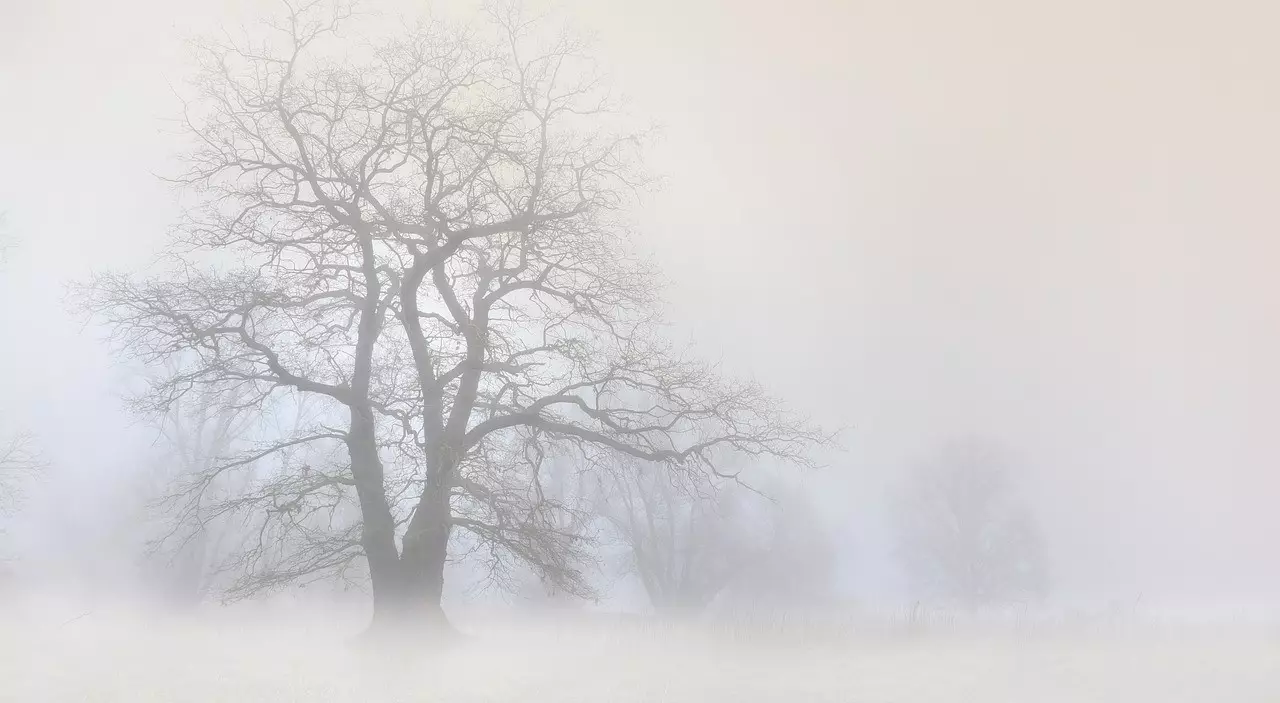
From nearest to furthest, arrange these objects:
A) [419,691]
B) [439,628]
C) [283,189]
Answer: [419,691] < [439,628] < [283,189]

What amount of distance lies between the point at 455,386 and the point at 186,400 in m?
1.94

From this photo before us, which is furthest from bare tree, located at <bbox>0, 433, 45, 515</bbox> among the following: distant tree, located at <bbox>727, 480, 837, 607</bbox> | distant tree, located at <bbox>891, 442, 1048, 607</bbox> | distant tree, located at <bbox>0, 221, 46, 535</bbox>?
distant tree, located at <bbox>891, 442, 1048, 607</bbox>

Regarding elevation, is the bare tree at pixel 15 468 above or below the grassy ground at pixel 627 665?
above

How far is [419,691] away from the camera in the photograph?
15.4ft

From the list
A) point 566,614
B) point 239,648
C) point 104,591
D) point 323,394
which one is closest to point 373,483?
point 323,394

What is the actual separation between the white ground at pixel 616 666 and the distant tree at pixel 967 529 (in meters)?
0.51

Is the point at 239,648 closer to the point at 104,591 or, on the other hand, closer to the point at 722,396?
the point at 104,591

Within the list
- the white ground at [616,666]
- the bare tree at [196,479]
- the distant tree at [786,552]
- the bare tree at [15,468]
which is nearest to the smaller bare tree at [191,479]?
the bare tree at [196,479]

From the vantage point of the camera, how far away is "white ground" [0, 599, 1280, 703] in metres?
4.59

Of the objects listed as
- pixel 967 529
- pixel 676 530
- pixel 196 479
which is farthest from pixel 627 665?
pixel 196 479

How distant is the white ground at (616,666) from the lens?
459 centimetres

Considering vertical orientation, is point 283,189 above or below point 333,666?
above

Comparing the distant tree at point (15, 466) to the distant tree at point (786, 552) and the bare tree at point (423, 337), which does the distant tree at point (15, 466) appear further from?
the distant tree at point (786, 552)

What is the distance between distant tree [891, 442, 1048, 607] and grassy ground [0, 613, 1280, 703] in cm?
49
